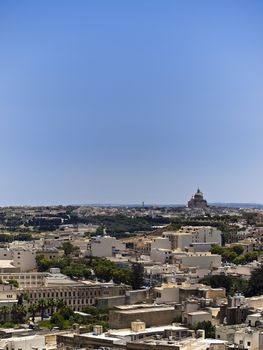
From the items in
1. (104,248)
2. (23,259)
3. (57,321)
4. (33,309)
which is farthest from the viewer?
(104,248)

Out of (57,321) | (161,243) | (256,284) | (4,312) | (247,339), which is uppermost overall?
(161,243)

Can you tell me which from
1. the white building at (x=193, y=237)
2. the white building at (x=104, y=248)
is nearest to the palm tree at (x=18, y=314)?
the white building at (x=193, y=237)

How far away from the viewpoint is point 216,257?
45.1 m

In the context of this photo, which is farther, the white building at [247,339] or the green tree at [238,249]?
the green tree at [238,249]

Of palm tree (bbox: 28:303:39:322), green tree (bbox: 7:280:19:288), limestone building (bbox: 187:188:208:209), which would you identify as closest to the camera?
palm tree (bbox: 28:303:39:322)

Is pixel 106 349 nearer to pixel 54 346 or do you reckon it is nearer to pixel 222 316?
pixel 54 346

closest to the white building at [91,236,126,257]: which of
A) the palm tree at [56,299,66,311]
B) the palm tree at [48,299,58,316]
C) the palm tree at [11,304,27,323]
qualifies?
the palm tree at [56,299,66,311]

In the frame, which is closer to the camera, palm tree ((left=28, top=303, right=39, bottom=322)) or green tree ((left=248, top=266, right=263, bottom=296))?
palm tree ((left=28, top=303, right=39, bottom=322))

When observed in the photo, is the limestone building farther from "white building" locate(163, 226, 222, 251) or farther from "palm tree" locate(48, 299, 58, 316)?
"palm tree" locate(48, 299, 58, 316)

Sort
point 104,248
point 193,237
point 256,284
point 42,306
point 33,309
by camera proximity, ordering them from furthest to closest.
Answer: point 193,237
point 104,248
point 256,284
point 42,306
point 33,309

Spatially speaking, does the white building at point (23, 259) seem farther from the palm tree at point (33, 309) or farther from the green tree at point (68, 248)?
the palm tree at point (33, 309)

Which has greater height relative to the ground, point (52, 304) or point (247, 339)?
point (247, 339)

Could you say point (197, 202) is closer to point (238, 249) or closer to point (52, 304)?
point (238, 249)

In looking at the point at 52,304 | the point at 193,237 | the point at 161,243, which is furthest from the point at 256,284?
the point at 193,237
